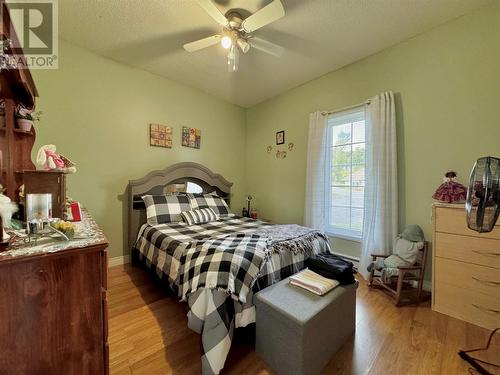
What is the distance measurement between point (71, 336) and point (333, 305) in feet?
4.33

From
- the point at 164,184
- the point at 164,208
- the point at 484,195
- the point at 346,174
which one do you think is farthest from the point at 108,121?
the point at 484,195

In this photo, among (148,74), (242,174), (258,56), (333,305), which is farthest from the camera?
(242,174)

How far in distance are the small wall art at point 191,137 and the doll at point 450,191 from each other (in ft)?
10.1

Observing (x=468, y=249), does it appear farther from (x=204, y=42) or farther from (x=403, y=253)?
(x=204, y=42)

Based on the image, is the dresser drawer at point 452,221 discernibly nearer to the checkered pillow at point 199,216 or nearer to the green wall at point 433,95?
the green wall at point 433,95

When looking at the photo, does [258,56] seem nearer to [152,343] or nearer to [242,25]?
[242,25]

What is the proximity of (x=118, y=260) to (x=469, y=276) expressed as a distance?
3.62 m

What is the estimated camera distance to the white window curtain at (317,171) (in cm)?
293

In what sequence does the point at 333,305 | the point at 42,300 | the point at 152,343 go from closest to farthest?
1. the point at 42,300
2. the point at 333,305
3. the point at 152,343

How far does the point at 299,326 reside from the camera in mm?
1118

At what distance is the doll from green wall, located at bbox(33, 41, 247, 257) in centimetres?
308

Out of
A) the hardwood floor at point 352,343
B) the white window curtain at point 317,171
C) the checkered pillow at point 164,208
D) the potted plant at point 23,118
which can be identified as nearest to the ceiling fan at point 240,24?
the white window curtain at point 317,171

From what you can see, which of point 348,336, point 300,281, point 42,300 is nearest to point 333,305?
point 300,281

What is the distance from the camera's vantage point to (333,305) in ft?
4.38
